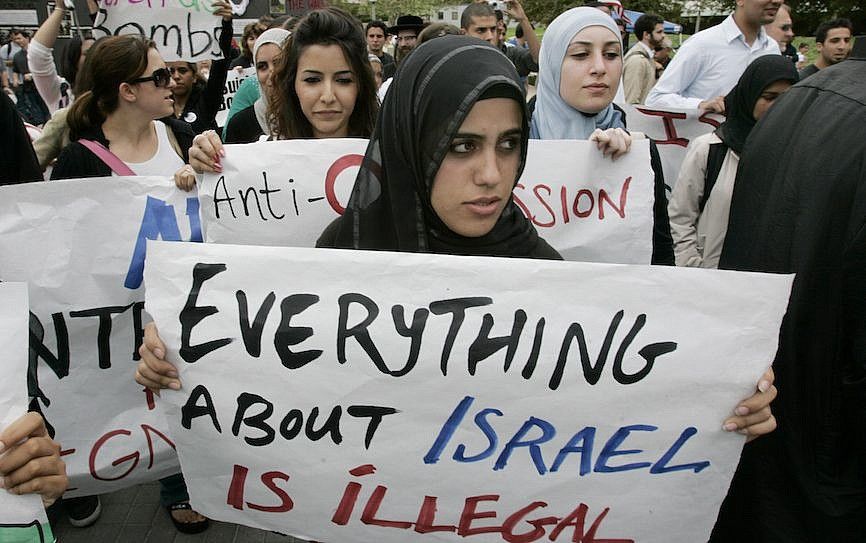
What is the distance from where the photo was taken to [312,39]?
2732 mm

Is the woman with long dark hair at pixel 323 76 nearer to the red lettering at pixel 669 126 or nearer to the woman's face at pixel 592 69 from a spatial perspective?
the woman's face at pixel 592 69

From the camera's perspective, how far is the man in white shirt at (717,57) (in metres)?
4.46

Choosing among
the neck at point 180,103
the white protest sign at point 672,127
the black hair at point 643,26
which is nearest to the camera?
the white protest sign at point 672,127

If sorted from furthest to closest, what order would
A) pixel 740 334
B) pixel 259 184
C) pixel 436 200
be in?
pixel 259 184, pixel 436 200, pixel 740 334

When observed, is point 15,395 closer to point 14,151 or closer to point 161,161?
point 161,161

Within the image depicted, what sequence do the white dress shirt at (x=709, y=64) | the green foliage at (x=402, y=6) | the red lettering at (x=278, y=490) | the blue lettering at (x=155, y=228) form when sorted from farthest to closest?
the green foliage at (x=402, y=6) → the white dress shirt at (x=709, y=64) → the blue lettering at (x=155, y=228) → the red lettering at (x=278, y=490)

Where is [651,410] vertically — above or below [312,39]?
below

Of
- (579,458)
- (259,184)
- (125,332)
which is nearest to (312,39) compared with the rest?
(259,184)

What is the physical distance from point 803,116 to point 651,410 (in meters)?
0.90

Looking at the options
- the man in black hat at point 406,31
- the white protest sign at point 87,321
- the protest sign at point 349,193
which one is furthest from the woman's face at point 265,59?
the man in black hat at point 406,31

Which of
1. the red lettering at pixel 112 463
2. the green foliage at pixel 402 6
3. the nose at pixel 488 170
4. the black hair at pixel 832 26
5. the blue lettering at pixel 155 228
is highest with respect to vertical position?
the green foliage at pixel 402 6

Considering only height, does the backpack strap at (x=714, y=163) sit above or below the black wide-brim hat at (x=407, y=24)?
below

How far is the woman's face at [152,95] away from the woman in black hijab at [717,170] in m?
2.51

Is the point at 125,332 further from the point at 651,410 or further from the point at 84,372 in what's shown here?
the point at 651,410
